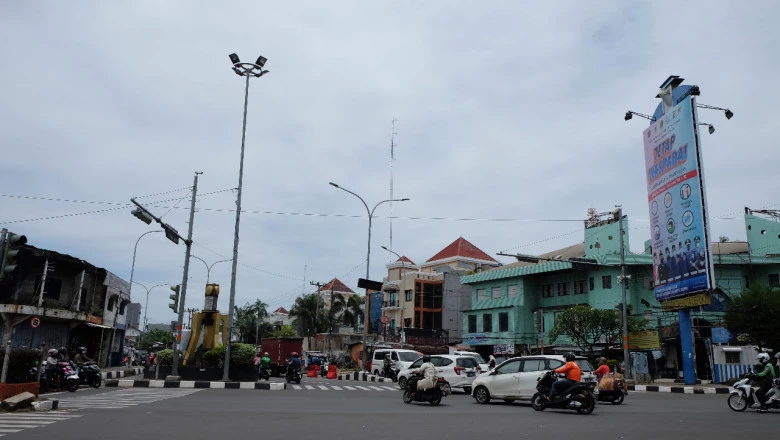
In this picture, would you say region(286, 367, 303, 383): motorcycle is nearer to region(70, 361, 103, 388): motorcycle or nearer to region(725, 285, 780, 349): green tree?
region(70, 361, 103, 388): motorcycle

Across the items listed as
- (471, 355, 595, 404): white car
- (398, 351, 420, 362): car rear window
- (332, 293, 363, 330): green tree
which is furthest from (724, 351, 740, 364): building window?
(332, 293, 363, 330): green tree

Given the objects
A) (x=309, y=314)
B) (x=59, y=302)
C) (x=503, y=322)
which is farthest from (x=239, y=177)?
(x=309, y=314)

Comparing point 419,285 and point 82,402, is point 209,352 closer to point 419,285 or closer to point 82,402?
point 82,402

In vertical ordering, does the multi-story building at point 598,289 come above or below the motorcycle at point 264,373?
above

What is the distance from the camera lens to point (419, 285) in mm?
64375

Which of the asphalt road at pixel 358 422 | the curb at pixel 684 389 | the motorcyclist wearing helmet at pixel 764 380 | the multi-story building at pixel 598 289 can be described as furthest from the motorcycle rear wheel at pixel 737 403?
the multi-story building at pixel 598 289

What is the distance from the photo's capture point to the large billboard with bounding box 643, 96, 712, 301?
1113 inches

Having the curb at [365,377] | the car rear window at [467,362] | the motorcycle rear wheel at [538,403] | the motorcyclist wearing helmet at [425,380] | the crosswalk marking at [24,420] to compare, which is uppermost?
the car rear window at [467,362]

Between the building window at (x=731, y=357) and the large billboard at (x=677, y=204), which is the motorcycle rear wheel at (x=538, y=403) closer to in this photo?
the large billboard at (x=677, y=204)

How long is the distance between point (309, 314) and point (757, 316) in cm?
5159

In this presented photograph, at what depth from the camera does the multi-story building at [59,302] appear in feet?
104

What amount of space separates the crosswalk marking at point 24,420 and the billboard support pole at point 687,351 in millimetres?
28025

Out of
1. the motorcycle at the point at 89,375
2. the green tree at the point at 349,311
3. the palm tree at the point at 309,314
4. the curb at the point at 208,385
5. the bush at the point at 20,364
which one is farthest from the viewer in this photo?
the green tree at the point at 349,311

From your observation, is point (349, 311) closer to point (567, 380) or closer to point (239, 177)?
point (239, 177)
